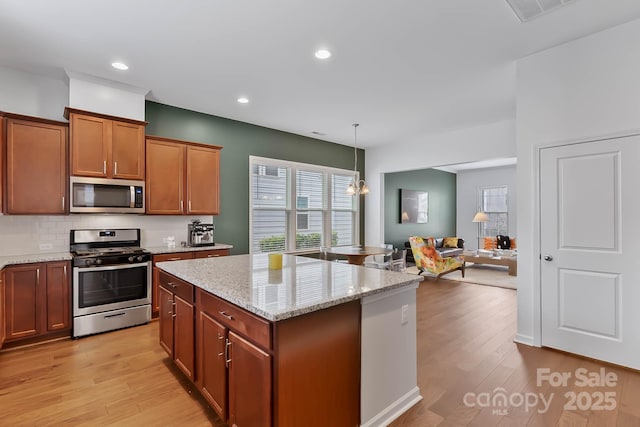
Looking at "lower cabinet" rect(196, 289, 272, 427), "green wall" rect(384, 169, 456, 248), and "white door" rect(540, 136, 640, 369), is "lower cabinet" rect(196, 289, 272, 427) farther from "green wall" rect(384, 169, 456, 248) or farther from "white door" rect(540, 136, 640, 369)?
"green wall" rect(384, 169, 456, 248)

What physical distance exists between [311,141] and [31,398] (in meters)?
5.39

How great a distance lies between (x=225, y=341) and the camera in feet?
6.08

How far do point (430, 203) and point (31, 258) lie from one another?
357 inches

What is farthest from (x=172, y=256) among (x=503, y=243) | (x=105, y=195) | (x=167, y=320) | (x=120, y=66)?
(x=503, y=243)

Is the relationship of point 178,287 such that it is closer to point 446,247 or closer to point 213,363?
point 213,363

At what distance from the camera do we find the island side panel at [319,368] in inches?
59.7

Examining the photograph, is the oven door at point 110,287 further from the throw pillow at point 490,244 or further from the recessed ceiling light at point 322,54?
the throw pillow at point 490,244

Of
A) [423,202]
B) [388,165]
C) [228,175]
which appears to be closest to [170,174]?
[228,175]

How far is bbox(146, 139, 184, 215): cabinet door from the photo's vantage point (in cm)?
411

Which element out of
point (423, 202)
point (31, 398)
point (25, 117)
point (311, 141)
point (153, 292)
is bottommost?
point (31, 398)

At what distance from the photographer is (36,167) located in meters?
3.41

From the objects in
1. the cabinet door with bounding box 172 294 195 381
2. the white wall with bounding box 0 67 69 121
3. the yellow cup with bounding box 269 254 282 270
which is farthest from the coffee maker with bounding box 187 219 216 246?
the yellow cup with bounding box 269 254 282 270

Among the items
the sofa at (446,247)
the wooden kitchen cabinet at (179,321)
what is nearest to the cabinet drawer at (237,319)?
the wooden kitchen cabinet at (179,321)

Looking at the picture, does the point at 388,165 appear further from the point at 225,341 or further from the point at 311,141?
the point at 225,341
